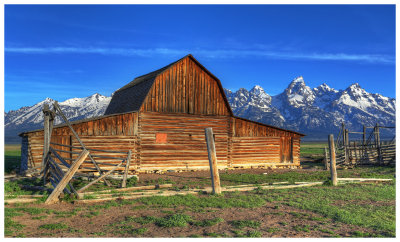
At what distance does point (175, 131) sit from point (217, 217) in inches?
620

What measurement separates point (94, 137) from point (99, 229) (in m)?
14.8

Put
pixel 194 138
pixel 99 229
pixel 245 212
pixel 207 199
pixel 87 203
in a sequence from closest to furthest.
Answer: pixel 99 229 → pixel 245 212 → pixel 87 203 → pixel 207 199 → pixel 194 138

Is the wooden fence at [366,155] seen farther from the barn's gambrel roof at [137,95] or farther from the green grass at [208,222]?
the green grass at [208,222]

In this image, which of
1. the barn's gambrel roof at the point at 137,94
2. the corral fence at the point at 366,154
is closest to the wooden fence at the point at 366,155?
the corral fence at the point at 366,154

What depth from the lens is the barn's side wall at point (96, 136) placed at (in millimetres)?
20453

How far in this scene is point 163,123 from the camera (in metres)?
24.0

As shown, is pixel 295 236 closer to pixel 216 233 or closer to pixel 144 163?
pixel 216 233

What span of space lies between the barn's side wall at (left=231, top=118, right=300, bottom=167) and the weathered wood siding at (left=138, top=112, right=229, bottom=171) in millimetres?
1095

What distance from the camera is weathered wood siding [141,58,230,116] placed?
2400cm

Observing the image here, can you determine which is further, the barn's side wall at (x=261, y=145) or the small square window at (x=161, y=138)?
A: the barn's side wall at (x=261, y=145)

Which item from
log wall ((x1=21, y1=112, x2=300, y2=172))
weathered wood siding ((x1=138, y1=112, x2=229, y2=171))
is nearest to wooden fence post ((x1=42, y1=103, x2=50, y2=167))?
log wall ((x1=21, y1=112, x2=300, y2=172))

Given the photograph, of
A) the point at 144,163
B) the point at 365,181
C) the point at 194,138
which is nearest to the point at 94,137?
the point at 144,163

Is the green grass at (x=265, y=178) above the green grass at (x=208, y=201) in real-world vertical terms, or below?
below

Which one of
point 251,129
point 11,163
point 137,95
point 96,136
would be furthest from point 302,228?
point 11,163
